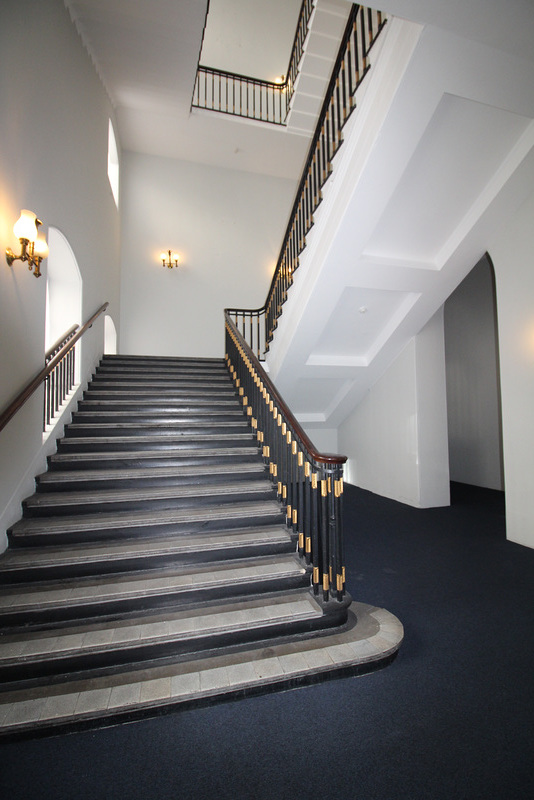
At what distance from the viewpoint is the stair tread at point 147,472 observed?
338 centimetres

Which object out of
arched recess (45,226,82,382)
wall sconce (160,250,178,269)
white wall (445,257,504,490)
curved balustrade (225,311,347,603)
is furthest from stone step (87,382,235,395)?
white wall (445,257,504,490)

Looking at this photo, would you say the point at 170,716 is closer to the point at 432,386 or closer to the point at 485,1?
the point at 485,1

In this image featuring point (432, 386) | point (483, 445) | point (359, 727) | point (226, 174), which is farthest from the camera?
point (226, 174)

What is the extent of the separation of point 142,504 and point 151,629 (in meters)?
1.13

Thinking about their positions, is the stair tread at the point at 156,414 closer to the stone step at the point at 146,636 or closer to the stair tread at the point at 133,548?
the stair tread at the point at 133,548

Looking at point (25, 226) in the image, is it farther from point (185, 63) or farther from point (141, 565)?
point (185, 63)

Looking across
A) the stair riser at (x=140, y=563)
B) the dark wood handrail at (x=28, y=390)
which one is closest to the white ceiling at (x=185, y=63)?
the dark wood handrail at (x=28, y=390)

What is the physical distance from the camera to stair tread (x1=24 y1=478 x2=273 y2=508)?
3133mm

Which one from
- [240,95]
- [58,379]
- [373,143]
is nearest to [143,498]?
[58,379]

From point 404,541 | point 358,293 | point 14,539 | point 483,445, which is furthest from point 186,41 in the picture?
point 483,445

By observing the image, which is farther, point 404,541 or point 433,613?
point 404,541

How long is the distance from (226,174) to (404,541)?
8.37 m

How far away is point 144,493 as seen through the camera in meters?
3.35

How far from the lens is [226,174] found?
8570mm
